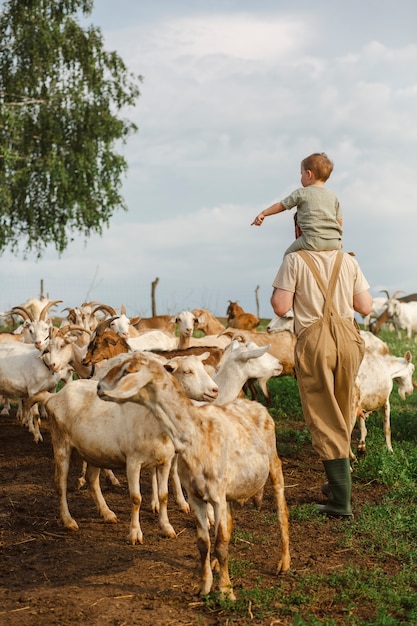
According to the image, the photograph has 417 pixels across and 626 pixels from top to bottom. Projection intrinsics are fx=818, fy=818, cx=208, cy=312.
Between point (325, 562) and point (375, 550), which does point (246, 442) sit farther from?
point (375, 550)

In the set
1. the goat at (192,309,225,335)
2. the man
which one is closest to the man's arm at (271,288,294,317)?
the man

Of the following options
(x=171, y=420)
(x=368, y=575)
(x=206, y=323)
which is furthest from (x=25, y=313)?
(x=171, y=420)

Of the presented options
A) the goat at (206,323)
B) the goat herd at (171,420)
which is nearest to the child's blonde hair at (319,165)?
the goat herd at (171,420)

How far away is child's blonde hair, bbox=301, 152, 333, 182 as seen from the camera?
665cm

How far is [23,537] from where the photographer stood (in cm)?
652

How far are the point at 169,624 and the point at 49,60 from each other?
1073 inches

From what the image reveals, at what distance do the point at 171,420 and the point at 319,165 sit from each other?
282 centimetres

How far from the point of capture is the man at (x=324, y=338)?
21.6ft

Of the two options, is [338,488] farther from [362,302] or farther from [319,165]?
[319,165]

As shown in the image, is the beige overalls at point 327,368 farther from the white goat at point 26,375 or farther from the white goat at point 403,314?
the white goat at point 403,314

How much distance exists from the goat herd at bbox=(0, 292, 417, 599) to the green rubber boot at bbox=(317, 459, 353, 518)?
0.66 metres

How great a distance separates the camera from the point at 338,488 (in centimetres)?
673

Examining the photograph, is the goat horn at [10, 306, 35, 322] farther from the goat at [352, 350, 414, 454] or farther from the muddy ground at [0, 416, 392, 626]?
the goat at [352, 350, 414, 454]

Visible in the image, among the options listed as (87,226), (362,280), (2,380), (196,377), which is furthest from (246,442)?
(87,226)
